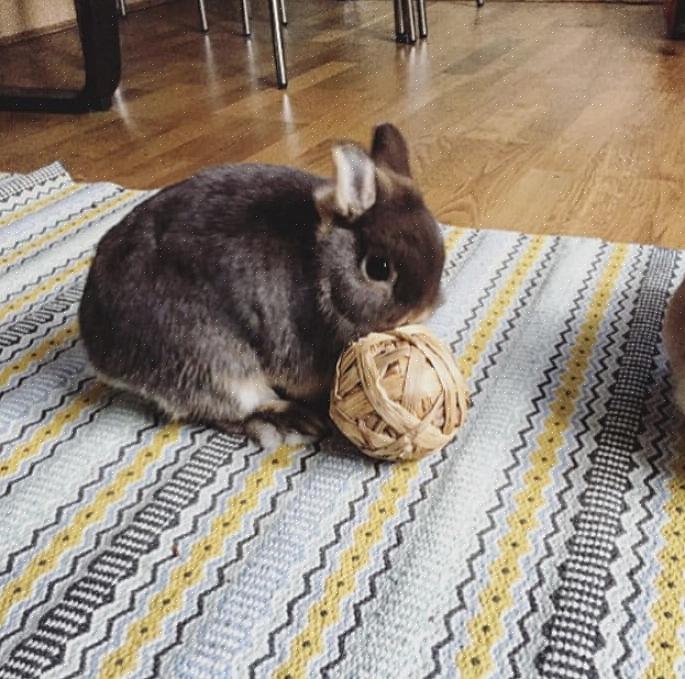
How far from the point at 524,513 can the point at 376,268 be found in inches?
11.5

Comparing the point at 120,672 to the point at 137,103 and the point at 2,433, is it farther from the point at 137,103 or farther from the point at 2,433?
the point at 137,103

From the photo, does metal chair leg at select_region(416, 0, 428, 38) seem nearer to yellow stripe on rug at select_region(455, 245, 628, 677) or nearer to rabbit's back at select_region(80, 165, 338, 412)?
yellow stripe on rug at select_region(455, 245, 628, 677)

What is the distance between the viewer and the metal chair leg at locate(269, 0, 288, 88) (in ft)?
7.97

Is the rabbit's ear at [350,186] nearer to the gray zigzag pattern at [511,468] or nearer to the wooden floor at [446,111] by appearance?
the gray zigzag pattern at [511,468]

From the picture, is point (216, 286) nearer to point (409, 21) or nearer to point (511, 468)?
point (511, 468)

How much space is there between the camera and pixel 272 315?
94 centimetres

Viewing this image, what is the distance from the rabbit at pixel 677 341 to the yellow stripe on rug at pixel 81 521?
562 mm

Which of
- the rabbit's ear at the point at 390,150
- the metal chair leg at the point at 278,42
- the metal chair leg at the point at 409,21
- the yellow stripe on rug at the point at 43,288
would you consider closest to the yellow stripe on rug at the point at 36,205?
the yellow stripe on rug at the point at 43,288

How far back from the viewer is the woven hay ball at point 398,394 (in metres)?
0.88

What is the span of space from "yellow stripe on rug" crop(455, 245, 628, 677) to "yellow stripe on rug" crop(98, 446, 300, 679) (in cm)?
26

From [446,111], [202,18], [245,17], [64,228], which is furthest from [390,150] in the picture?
[202,18]

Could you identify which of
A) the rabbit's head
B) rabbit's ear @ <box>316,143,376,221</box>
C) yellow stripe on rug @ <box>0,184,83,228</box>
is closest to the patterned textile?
the rabbit's head

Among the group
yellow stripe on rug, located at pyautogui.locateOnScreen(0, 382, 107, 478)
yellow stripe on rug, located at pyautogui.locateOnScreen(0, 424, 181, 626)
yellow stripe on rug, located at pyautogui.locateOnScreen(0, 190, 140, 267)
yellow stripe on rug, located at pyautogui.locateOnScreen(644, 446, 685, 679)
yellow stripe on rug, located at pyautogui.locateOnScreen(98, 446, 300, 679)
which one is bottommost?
yellow stripe on rug, located at pyautogui.locateOnScreen(644, 446, 685, 679)

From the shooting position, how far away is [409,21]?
2.96 m
